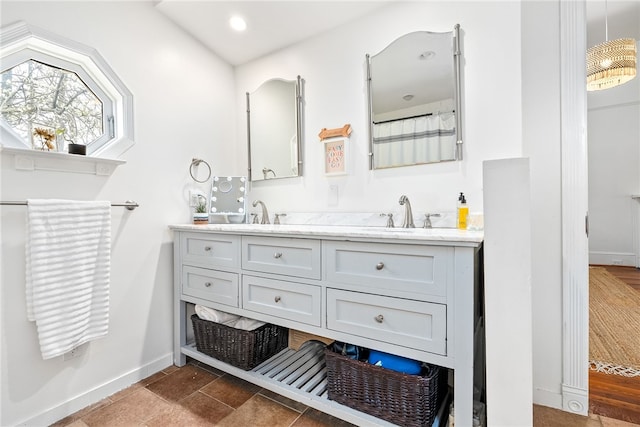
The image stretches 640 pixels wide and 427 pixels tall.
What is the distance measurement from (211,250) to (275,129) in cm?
107

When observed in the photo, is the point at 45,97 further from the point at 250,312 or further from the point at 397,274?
the point at 397,274

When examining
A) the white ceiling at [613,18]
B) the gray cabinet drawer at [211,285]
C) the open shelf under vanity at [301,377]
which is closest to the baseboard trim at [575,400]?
the open shelf under vanity at [301,377]

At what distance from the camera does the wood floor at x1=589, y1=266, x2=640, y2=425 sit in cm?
145

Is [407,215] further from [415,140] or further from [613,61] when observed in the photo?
[613,61]

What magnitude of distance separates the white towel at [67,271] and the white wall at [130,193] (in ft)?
0.32

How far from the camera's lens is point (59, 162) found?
1.52 meters

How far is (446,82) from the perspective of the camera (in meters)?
1.67

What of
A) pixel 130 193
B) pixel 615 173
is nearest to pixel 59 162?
pixel 130 193

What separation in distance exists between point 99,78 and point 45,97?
0.96ft

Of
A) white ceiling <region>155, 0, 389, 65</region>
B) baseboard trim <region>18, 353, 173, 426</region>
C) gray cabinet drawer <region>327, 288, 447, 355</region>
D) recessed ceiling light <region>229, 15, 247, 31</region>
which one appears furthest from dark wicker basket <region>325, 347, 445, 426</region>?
recessed ceiling light <region>229, 15, 247, 31</region>

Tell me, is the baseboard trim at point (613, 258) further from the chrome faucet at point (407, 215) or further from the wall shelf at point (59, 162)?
the wall shelf at point (59, 162)

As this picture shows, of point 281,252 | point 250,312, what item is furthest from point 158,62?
point 250,312

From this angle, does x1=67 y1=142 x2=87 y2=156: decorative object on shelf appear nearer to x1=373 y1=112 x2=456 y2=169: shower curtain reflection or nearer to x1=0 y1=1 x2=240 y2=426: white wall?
x1=0 y1=1 x2=240 y2=426: white wall

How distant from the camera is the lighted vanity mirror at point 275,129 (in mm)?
2225
